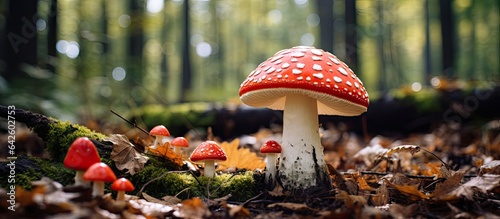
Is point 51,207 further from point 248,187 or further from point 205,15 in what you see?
point 205,15

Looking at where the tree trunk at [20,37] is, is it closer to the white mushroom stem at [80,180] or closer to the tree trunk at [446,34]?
the white mushroom stem at [80,180]

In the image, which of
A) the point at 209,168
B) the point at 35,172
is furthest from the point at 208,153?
the point at 35,172

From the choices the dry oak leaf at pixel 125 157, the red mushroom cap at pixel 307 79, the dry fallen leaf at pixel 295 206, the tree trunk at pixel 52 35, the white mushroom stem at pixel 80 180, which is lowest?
the dry fallen leaf at pixel 295 206

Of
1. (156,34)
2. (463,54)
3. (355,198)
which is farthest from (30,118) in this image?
(463,54)

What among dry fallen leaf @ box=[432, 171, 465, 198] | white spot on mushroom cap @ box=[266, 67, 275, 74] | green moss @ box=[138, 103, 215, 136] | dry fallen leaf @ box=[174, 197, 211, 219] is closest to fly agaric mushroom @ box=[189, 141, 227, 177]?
dry fallen leaf @ box=[174, 197, 211, 219]

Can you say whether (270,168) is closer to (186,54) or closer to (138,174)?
(138,174)

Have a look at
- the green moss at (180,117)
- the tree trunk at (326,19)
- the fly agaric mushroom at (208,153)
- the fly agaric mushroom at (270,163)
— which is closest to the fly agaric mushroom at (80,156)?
the fly agaric mushroom at (208,153)
